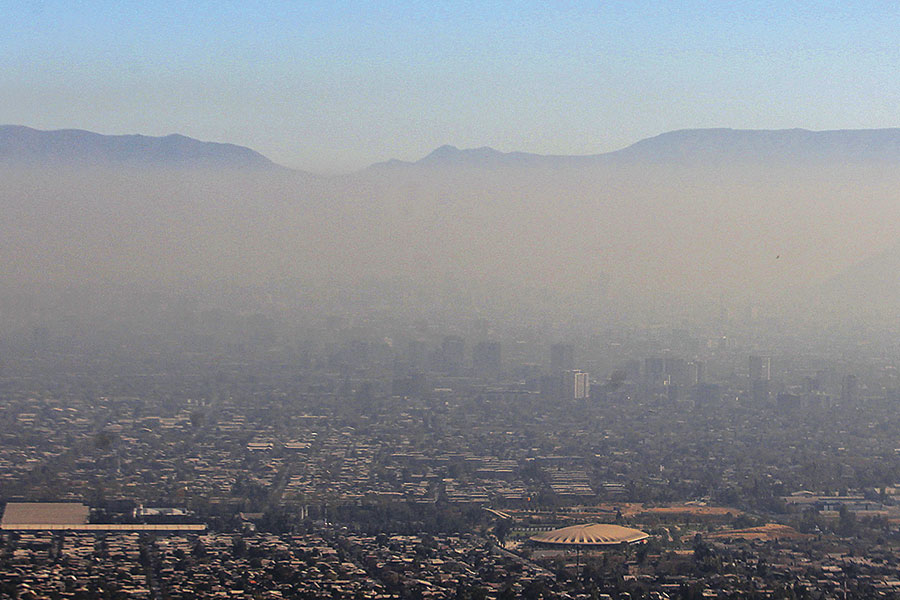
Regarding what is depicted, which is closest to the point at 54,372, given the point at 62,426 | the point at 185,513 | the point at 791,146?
the point at 62,426

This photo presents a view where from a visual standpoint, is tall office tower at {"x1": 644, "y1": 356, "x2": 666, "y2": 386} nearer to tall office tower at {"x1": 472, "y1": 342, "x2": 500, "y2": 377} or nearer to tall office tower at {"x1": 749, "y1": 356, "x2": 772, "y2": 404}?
tall office tower at {"x1": 749, "y1": 356, "x2": 772, "y2": 404}

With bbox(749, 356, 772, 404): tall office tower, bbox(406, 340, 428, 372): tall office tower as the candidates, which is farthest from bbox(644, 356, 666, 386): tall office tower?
bbox(406, 340, 428, 372): tall office tower

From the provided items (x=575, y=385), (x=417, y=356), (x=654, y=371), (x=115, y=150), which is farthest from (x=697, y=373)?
(x=115, y=150)

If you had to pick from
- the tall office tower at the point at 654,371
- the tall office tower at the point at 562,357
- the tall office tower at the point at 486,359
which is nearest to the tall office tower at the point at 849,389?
the tall office tower at the point at 654,371

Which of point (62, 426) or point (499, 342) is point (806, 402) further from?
point (62, 426)

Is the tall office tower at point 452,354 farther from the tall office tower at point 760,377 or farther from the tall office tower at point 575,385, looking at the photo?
the tall office tower at point 760,377

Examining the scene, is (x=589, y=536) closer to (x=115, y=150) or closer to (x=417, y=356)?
(x=417, y=356)

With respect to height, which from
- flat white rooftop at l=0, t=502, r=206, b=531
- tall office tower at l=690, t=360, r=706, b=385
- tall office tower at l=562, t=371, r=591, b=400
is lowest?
flat white rooftop at l=0, t=502, r=206, b=531
